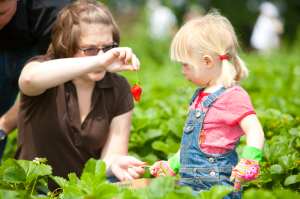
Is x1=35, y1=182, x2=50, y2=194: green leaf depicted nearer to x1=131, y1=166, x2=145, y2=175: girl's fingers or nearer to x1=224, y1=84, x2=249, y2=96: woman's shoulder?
x1=131, y1=166, x2=145, y2=175: girl's fingers

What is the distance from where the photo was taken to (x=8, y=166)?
149cm

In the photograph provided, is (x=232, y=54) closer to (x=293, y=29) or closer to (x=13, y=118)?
(x=13, y=118)

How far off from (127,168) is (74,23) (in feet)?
3.39

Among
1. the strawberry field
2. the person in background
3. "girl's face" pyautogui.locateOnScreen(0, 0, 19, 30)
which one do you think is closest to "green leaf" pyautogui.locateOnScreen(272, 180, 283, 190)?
the strawberry field

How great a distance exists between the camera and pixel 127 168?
1.96m

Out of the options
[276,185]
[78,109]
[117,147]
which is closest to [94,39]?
[78,109]

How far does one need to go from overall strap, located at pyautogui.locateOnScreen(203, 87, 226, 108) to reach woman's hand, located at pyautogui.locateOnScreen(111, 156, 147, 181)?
53 cm

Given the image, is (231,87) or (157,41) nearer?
(231,87)

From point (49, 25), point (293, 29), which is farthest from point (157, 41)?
point (293, 29)

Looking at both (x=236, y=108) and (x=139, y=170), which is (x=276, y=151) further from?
(x=139, y=170)

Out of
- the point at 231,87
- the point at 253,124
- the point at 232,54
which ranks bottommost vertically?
the point at 253,124

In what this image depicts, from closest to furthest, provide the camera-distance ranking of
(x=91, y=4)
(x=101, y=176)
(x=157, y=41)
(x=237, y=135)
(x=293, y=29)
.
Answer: (x=101, y=176), (x=237, y=135), (x=91, y=4), (x=157, y=41), (x=293, y=29)

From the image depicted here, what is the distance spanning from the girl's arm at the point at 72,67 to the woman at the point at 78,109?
0.32 feet

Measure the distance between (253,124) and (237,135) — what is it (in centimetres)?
15
